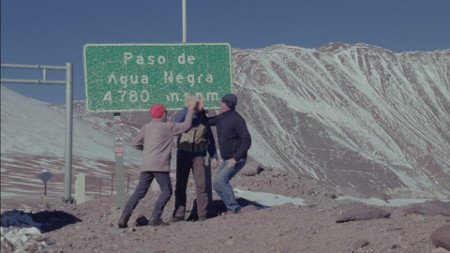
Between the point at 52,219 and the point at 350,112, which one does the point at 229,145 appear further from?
the point at 350,112

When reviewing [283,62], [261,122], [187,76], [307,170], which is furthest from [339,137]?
[187,76]

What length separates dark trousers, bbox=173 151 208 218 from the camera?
10.9 meters

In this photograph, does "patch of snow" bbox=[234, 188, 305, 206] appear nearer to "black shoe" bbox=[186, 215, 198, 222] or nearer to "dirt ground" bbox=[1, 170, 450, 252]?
"dirt ground" bbox=[1, 170, 450, 252]

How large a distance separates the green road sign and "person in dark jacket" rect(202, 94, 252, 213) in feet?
5.36

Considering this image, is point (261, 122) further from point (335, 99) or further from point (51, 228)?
point (51, 228)

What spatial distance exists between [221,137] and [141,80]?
198 centimetres

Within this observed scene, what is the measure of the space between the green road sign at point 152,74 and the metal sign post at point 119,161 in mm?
347

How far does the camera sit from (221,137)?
11047 mm

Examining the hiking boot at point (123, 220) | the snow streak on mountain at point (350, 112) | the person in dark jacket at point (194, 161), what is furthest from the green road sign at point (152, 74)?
the snow streak on mountain at point (350, 112)

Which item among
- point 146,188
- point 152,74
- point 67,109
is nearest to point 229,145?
point 146,188

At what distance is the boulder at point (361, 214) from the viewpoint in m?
9.25

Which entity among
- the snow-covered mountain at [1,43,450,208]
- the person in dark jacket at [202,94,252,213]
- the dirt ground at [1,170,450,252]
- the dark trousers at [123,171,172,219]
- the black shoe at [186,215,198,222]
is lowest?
the dirt ground at [1,170,450,252]

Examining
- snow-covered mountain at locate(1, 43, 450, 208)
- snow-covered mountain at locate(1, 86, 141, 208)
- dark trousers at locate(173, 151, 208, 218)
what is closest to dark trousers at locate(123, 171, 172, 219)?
dark trousers at locate(173, 151, 208, 218)

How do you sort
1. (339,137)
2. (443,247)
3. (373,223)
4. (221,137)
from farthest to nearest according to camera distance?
(339,137) → (221,137) → (373,223) → (443,247)
